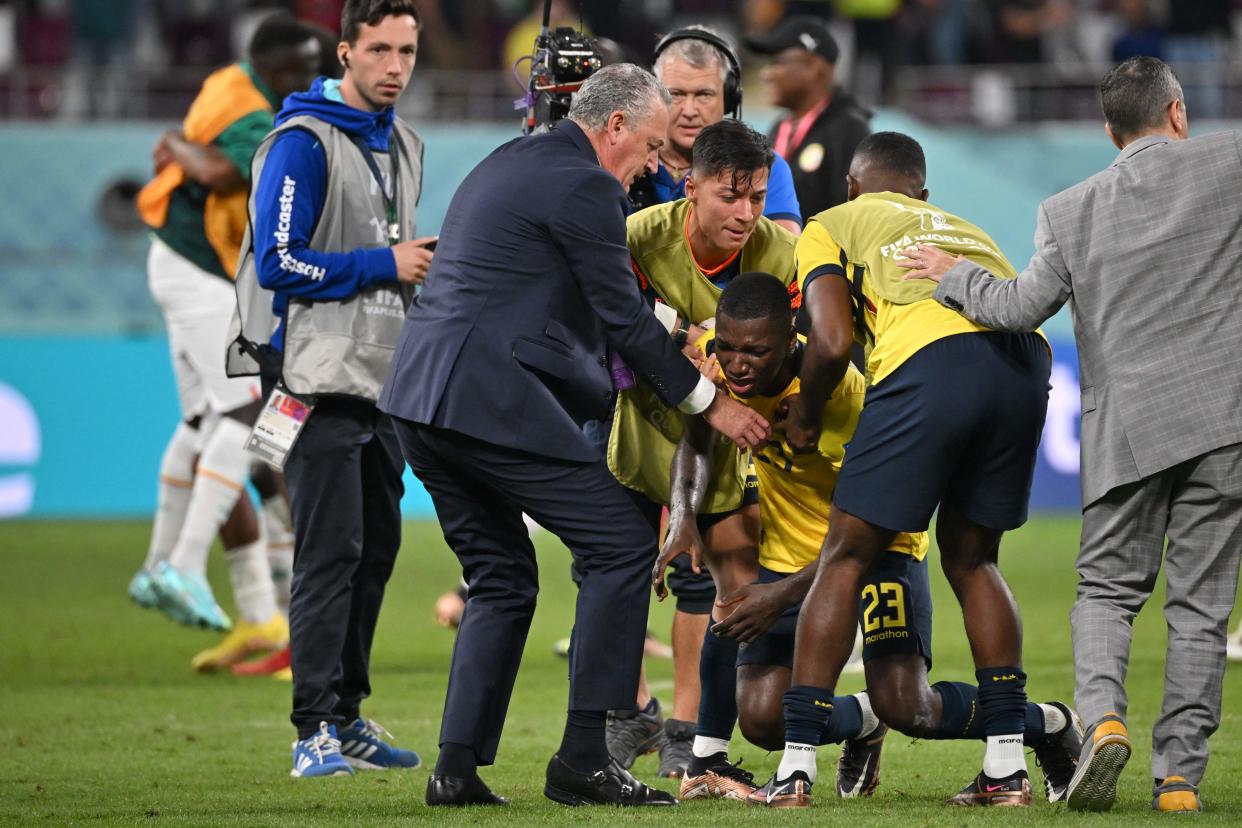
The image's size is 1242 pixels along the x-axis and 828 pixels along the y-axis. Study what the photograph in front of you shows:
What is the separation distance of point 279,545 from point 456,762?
441cm

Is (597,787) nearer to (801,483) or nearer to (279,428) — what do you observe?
(801,483)

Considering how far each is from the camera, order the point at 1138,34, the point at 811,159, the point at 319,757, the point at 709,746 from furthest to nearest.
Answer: the point at 1138,34 → the point at 811,159 → the point at 319,757 → the point at 709,746

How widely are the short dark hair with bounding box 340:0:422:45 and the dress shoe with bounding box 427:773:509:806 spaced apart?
2590 mm

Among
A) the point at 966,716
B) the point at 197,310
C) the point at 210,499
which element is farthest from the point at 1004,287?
the point at 197,310

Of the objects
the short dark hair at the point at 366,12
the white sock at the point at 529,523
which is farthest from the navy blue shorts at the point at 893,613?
the short dark hair at the point at 366,12

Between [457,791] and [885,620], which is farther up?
[885,620]

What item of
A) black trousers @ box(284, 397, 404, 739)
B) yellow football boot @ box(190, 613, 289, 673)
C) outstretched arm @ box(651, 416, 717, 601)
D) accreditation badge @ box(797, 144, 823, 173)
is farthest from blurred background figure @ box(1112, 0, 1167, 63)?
outstretched arm @ box(651, 416, 717, 601)

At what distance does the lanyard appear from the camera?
6.32 m

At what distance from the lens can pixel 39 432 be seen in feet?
49.4

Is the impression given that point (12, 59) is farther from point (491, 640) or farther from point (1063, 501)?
point (491, 640)

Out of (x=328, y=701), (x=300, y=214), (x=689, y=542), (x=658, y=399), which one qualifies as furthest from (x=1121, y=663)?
(x=300, y=214)

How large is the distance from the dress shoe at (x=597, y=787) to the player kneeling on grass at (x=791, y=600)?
278 millimetres

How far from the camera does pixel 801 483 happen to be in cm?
555

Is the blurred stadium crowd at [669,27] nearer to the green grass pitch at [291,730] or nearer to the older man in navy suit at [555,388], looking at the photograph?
the green grass pitch at [291,730]
